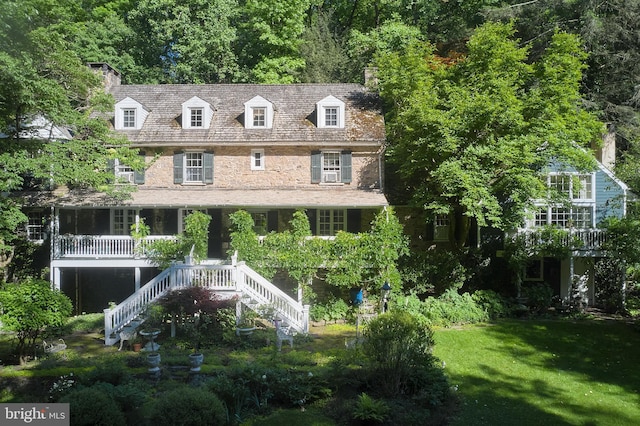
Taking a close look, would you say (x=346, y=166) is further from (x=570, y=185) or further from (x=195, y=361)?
(x=195, y=361)

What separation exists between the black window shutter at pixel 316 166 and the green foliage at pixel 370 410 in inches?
523

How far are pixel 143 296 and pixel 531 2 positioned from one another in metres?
24.7

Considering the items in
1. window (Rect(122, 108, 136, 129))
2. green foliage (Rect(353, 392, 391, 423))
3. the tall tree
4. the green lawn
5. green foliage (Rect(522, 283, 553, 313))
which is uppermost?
the tall tree

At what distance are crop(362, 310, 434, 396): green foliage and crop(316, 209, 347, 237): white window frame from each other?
1074cm

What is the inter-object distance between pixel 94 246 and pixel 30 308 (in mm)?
6657

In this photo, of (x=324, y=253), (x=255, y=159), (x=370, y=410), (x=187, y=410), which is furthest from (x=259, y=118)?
(x=187, y=410)

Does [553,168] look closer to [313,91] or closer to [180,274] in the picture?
[313,91]

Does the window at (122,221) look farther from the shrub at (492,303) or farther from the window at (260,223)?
the shrub at (492,303)

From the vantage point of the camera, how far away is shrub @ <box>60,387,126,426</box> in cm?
892

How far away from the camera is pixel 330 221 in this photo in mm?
22812

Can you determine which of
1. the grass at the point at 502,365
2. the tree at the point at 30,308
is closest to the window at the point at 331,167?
the grass at the point at 502,365

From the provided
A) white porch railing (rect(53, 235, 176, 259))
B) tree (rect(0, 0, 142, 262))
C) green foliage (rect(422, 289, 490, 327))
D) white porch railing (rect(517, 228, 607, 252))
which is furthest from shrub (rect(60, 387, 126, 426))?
white porch railing (rect(517, 228, 607, 252))

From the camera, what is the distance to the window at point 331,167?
890 inches

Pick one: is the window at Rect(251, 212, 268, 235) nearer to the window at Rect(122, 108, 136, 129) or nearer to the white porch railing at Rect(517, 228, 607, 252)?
the window at Rect(122, 108, 136, 129)
